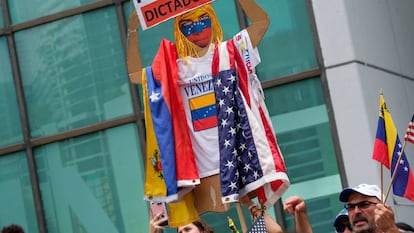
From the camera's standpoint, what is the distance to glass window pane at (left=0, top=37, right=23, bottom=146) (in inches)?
594

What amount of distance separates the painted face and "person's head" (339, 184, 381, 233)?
67.9 inches

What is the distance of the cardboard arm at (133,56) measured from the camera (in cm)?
1064

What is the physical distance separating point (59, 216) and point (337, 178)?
301 cm

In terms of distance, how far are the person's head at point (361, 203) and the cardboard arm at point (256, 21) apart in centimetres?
153

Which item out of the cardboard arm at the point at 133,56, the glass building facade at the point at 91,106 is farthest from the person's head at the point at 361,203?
the glass building facade at the point at 91,106

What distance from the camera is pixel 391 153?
1021cm

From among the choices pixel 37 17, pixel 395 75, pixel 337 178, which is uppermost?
pixel 37 17

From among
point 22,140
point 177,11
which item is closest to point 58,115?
point 22,140

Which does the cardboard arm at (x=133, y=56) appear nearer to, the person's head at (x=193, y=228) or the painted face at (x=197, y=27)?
the painted face at (x=197, y=27)

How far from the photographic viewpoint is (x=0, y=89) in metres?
15.2

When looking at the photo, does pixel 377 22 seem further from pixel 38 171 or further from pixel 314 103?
pixel 38 171

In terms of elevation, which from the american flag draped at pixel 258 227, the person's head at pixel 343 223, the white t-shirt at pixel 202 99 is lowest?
the person's head at pixel 343 223

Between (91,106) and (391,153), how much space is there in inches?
209

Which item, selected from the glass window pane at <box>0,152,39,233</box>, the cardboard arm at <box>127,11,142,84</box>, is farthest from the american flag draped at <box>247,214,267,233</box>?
the glass window pane at <box>0,152,39,233</box>
